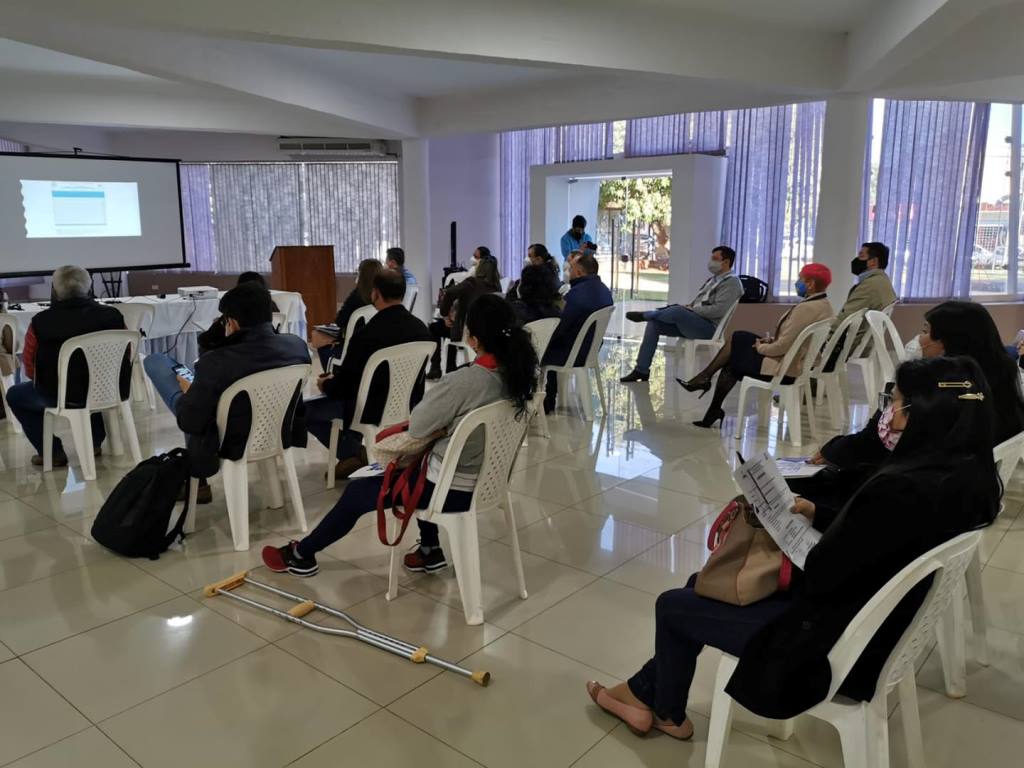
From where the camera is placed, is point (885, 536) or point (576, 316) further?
point (576, 316)

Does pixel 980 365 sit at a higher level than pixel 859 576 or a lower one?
higher

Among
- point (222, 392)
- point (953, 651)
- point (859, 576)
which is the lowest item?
point (953, 651)

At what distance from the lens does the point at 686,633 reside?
1.94 metres

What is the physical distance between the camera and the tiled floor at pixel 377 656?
211cm

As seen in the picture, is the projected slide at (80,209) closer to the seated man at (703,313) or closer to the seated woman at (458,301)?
the seated woman at (458,301)

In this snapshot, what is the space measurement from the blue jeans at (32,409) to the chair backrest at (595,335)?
304cm

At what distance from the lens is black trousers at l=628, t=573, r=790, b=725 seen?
6.15 feet

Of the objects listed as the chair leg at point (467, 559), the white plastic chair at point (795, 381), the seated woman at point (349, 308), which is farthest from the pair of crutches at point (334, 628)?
the white plastic chair at point (795, 381)

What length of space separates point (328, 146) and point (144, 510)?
9367 mm

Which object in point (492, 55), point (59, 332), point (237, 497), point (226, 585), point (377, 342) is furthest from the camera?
point (492, 55)

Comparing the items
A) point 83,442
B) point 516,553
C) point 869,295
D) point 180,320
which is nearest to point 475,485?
point 516,553

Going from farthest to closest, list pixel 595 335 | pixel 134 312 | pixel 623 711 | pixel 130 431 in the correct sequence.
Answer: pixel 134 312 → pixel 595 335 → pixel 130 431 → pixel 623 711

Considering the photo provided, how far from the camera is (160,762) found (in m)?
2.04

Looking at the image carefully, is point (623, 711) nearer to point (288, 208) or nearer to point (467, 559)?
point (467, 559)
